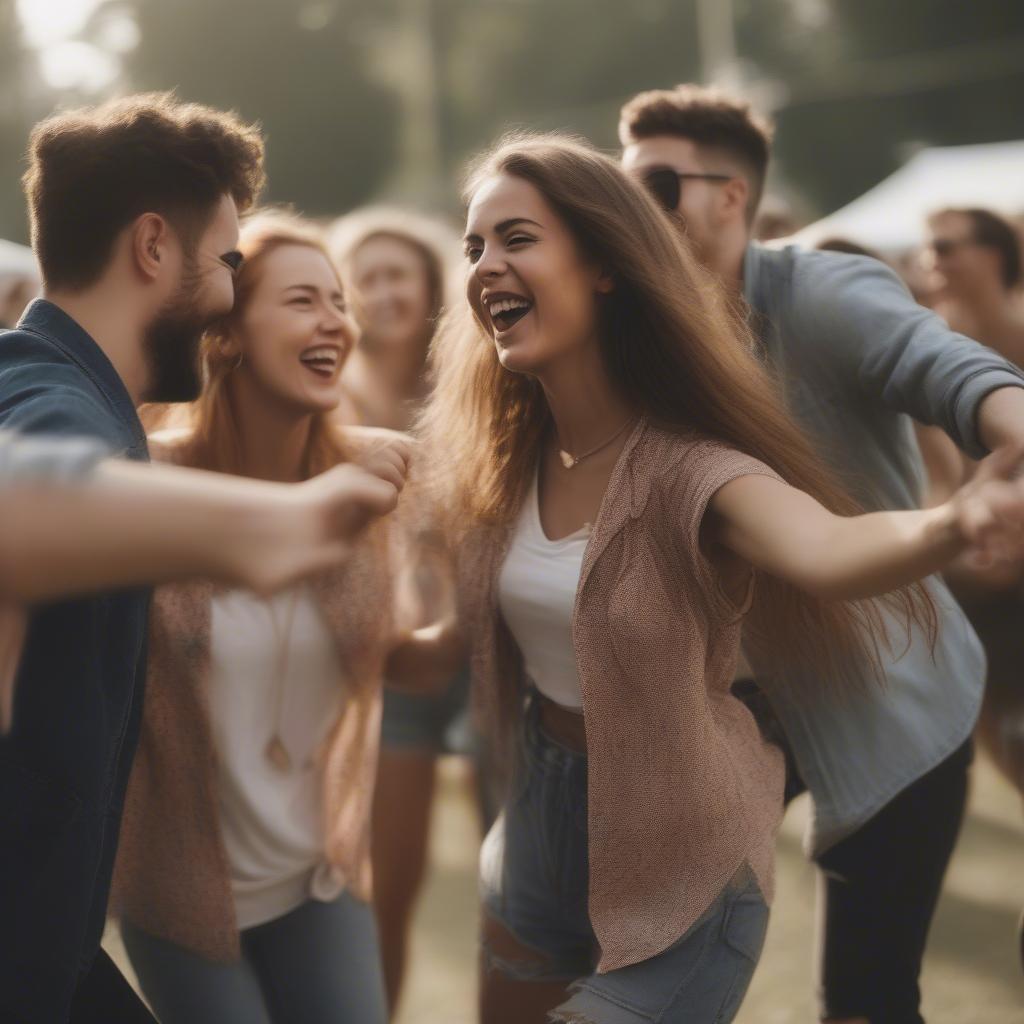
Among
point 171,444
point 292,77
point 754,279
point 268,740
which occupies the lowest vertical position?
point 268,740

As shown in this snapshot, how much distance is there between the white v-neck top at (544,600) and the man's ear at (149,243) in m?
0.80

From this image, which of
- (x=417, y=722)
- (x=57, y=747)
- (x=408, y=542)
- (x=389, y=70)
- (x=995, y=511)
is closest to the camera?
(x=995, y=511)

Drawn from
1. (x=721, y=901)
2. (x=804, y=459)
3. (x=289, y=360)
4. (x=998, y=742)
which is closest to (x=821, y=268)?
(x=804, y=459)

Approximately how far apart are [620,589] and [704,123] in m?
1.46

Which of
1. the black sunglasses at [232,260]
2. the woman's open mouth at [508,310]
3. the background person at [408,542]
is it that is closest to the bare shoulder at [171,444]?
the background person at [408,542]

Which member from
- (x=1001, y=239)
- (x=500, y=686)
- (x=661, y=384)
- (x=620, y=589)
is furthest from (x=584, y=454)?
(x=1001, y=239)

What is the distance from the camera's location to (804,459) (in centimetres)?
229

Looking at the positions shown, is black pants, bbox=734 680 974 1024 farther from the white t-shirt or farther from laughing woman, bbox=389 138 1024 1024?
the white t-shirt

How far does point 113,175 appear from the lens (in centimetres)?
219

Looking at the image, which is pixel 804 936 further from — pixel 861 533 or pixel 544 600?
pixel 861 533

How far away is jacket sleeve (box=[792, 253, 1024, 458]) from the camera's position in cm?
227

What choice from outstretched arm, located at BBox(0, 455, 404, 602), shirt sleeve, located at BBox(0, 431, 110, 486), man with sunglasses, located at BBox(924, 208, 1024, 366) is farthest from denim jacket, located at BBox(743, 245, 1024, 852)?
man with sunglasses, located at BBox(924, 208, 1024, 366)

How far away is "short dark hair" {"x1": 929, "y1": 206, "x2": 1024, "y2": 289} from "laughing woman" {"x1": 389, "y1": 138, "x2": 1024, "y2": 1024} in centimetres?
314

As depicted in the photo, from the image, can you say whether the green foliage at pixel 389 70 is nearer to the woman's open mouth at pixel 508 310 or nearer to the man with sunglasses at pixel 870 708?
the man with sunglasses at pixel 870 708
